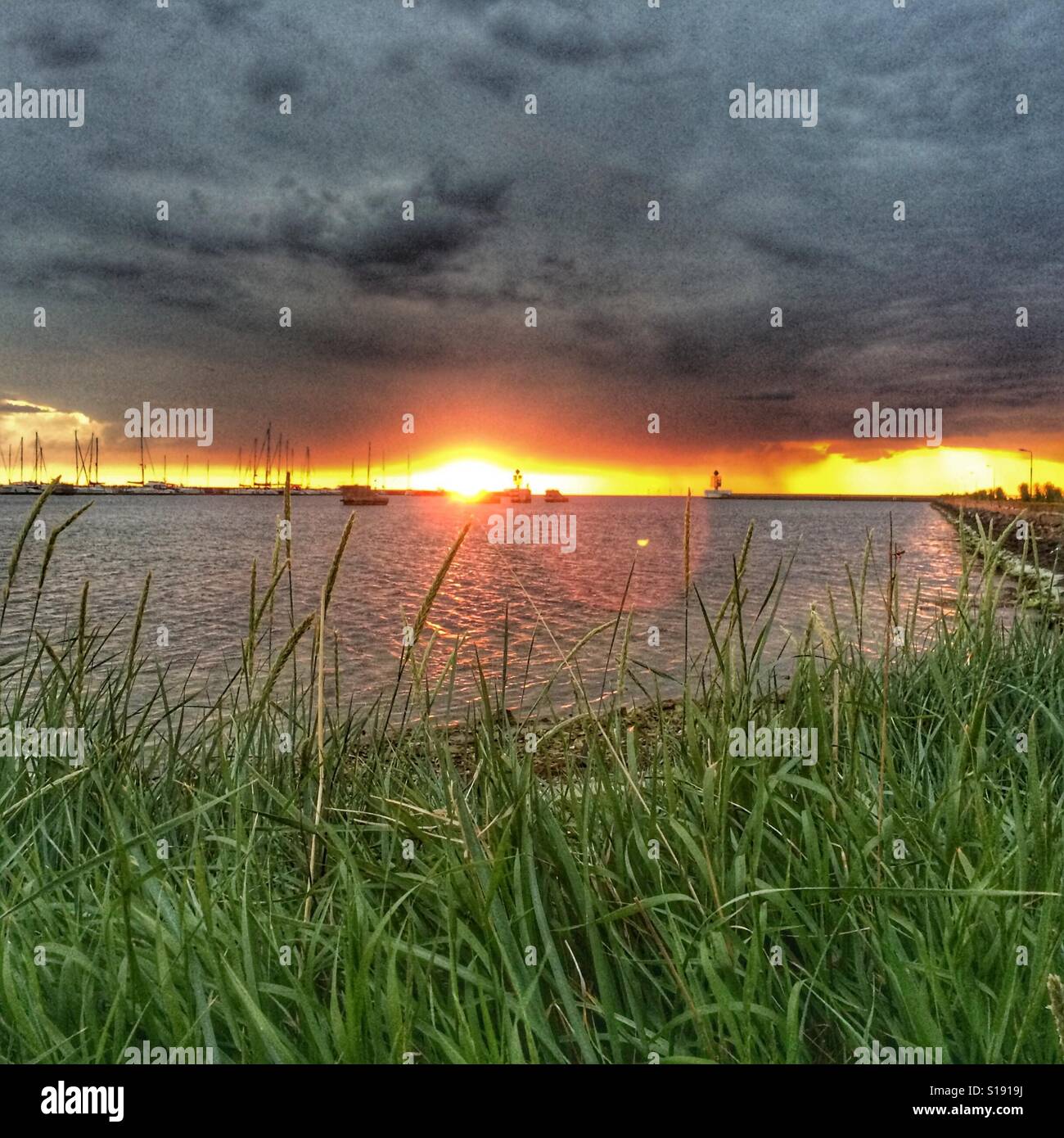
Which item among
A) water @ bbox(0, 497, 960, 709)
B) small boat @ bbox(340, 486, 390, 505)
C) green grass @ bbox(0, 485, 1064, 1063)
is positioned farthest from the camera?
small boat @ bbox(340, 486, 390, 505)

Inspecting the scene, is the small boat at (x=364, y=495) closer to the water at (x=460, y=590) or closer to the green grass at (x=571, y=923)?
the water at (x=460, y=590)

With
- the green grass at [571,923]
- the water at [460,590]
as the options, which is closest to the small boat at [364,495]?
the water at [460,590]

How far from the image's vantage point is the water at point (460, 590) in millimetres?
11977

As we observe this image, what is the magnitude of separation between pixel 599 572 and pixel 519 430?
26.4m

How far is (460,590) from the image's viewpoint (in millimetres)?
33062

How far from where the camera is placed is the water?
12.0m

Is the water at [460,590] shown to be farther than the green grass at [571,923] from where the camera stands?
Yes

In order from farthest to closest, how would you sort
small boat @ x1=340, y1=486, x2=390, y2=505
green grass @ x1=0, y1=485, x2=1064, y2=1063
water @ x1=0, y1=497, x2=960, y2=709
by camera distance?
1. small boat @ x1=340, y1=486, x2=390, y2=505
2. water @ x1=0, y1=497, x2=960, y2=709
3. green grass @ x1=0, y1=485, x2=1064, y2=1063

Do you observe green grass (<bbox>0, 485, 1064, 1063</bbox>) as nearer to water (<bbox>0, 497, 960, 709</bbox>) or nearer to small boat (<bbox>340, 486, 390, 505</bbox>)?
water (<bbox>0, 497, 960, 709</bbox>)

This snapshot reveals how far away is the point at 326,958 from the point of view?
2.18m

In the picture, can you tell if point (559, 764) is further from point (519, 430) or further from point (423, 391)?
point (519, 430)

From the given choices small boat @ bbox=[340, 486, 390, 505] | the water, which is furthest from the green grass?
small boat @ bbox=[340, 486, 390, 505]

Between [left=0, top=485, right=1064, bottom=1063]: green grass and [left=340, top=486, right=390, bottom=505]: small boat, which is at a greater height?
[left=340, top=486, right=390, bottom=505]: small boat
